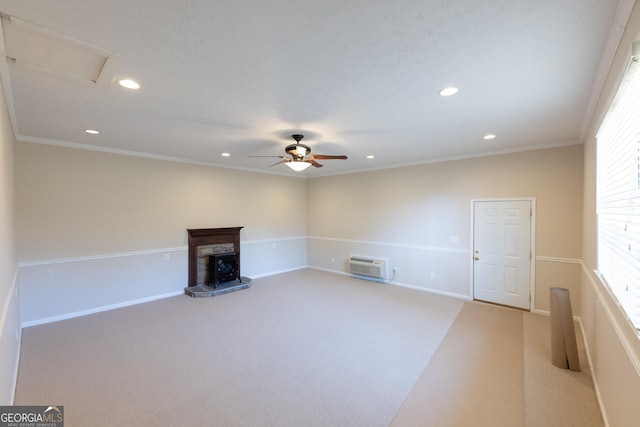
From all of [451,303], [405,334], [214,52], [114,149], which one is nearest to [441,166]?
[451,303]

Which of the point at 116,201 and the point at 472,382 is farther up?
the point at 116,201

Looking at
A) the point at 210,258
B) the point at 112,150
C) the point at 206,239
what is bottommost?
the point at 210,258

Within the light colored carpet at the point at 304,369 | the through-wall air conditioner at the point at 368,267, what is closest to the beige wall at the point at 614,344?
the light colored carpet at the point at 304,369

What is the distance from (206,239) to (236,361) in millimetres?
3384

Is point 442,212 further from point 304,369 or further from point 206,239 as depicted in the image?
point 206,239

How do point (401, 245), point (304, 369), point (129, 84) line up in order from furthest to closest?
1. point (401, 245)
2. point (304, 369)
3. point (129, 84)

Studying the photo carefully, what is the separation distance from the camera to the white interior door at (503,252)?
14.9ft

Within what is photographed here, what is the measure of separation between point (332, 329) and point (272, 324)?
2.97ft

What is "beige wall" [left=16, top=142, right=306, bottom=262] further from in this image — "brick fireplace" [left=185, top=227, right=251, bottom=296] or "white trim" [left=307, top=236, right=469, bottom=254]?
"white trim" [left=307, top=236, right=469, bottom=254]

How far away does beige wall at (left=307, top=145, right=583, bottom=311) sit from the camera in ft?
13.8

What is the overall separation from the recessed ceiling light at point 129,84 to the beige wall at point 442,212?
5026 millimetres

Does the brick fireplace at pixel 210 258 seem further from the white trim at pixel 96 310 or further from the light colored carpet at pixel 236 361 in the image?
the light colored carpet at pixel 236 361

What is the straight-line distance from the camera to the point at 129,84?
7.48ft

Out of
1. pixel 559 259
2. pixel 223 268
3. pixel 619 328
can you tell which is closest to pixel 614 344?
pixel 619 328
